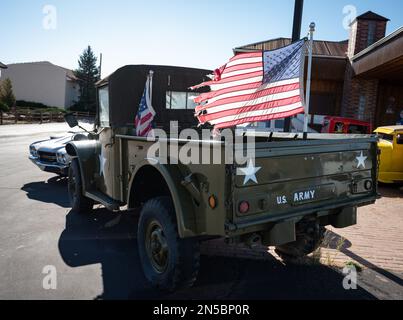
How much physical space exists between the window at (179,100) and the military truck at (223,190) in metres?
0.22

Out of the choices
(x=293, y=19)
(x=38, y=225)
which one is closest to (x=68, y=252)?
(x=38, y=225)

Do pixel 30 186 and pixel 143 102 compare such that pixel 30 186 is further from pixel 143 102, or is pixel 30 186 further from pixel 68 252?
pixel 143 102

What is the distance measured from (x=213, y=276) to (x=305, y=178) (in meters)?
1.44

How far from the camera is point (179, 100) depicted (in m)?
4.79

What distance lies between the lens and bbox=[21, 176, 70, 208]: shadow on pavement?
257 inches

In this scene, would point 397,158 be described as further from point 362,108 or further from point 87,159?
point 87,159

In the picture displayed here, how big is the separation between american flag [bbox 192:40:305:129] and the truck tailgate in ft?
1.80

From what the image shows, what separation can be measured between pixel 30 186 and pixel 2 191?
2.17 ft

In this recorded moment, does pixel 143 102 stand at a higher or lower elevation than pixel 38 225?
higher

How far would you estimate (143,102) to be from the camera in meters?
4.12

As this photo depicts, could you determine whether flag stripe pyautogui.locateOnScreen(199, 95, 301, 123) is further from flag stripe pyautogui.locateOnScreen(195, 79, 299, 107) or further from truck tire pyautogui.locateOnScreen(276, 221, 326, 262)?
truck tire pyautogui.locateOnScreen(276, 221, 326, 262)

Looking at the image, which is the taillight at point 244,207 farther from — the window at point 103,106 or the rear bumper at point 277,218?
the window at point 103,106

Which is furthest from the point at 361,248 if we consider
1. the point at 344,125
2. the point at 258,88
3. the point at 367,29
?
the point at 367,29
